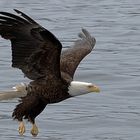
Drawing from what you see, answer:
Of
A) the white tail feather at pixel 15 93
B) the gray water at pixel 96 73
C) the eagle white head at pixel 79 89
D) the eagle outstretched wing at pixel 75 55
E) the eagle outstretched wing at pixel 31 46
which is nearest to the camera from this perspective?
the eagle outstretched wing at pixel 31 46

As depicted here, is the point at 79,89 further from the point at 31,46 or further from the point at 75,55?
the point at 75,55

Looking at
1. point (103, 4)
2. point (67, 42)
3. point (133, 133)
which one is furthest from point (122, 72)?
point (103, 4)

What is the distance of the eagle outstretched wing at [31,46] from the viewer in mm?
9344

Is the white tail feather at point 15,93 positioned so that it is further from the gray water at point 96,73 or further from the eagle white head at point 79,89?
the gray water at point 96,73

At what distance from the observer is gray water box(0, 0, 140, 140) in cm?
1201

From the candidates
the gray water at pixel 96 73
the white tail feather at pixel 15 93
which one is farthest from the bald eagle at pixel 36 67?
the gray water at pixel 96 73

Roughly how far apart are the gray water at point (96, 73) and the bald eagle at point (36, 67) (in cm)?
153

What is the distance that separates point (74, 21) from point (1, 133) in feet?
28.8

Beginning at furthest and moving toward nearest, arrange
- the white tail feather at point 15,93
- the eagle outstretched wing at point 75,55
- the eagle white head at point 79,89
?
the eagle outstretched wing at point 75,55
the white tail feather at point 15,93
the eagle white head at point 79,89

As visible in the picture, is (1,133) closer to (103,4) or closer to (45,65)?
(45,65)

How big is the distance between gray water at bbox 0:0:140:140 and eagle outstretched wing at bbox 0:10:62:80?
181 cm

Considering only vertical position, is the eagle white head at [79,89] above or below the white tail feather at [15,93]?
above

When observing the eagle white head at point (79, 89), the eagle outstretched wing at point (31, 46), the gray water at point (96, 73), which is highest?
the eagle outstretched wing at point (31, 46)

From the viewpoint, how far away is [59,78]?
32.2 feet
